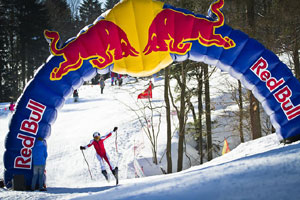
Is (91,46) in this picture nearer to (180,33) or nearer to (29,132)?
(180,33)

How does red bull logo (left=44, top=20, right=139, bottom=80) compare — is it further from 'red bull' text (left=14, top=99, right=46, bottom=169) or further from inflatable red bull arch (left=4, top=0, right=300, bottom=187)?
'red bull' text (left=14, top=99, right=46, bottom=169)

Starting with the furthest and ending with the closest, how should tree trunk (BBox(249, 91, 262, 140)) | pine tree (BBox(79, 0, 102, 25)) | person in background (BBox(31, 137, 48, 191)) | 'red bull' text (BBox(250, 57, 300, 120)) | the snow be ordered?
pine tree (BBox(79, 0, 102, 25)) → tree trunk (BBox(249, 91, 262, 140)) → 'red bull' text (BBox(250, 57, 300, 120)) → person in background (BBox(31, 137, 48, 191)) → the snow

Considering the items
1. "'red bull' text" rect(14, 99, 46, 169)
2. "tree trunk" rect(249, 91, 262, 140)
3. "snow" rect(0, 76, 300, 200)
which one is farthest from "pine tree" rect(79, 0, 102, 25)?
"'red bull' text" rect(14, 99, 46, 169)

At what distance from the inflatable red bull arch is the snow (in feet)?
4.72

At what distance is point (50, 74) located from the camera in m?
7.22

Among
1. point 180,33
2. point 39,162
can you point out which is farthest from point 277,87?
point 39,162

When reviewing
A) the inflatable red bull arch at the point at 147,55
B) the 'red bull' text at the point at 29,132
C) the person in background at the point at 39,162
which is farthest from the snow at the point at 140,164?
the inflatable red bull arch at the point at 147,55

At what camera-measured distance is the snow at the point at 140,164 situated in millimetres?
2215

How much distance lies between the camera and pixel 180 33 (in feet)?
24.2

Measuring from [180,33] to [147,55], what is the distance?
40.0 inches

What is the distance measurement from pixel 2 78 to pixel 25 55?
428cm

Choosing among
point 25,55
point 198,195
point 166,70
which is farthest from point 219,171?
point 25,55

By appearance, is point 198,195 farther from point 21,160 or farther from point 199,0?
point 199,0

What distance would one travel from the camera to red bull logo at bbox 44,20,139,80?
726cm
